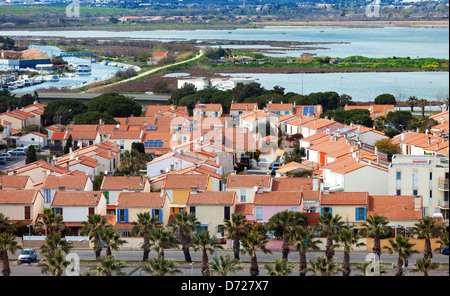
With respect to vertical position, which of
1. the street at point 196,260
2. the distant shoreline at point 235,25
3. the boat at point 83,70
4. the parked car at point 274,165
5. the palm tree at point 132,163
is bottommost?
the boat at point 83,70

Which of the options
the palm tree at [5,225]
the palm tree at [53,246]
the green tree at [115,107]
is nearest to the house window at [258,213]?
the palm tree at [53,246]

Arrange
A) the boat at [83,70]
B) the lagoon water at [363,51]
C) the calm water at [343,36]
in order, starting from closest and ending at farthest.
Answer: the lagoon water at [363,51], the boat at [83,70], the calm water at [343,36]

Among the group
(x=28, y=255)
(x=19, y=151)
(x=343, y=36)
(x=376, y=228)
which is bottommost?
(x=19, y=151)

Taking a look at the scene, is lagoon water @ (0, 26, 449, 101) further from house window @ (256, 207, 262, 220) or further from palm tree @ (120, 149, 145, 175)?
palm tree @ (120, 149, 145, 175)

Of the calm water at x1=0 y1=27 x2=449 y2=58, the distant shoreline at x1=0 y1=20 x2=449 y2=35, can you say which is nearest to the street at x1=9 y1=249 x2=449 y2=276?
the calm water at x1=0 y1=27 x2=449 y2=58

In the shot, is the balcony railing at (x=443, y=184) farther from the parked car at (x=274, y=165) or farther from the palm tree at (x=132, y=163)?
the palm tree at (x=132, y=163)

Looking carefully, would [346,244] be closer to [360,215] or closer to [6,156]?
[360,215]

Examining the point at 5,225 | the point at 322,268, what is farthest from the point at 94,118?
the point at 322,268

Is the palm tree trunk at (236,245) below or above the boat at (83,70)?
above
